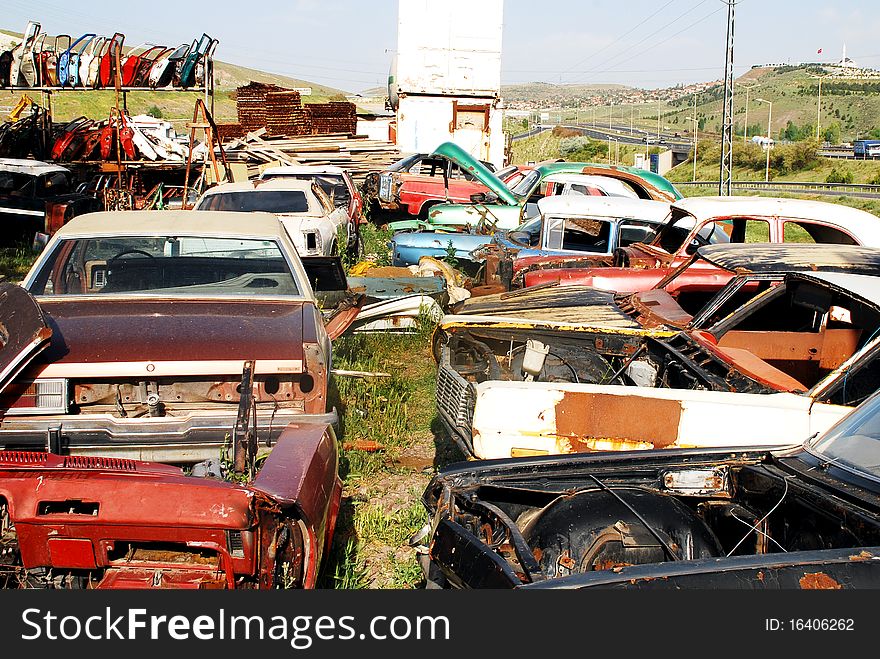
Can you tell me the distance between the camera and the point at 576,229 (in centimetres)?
1106

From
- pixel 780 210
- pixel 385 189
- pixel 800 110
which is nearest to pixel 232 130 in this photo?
pixel 385 189

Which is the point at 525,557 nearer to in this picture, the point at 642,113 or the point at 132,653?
the point at 132,653

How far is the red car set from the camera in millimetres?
16641

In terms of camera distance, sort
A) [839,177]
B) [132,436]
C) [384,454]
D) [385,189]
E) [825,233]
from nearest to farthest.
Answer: [132,436] → [384,454] → [825,233] → [385,189] → [839,177]

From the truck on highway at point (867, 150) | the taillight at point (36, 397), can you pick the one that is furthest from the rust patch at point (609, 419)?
the truck on highway at point (867, 150)

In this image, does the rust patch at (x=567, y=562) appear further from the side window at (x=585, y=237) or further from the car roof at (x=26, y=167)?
the car roof at (x=26, y=167)

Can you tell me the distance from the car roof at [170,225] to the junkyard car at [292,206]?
487 centimetres

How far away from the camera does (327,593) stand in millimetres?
2902

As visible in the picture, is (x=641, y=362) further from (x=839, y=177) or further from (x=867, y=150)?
(x=867, y=150)

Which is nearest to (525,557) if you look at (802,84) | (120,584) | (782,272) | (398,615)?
(398,615)

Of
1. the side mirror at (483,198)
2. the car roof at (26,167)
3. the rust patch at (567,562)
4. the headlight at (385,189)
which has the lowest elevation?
the rust patch at (567,562)

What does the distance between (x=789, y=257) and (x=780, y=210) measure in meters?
2.85

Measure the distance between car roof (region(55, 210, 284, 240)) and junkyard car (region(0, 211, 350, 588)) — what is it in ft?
0.05

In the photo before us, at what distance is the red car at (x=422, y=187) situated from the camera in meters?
16.6
